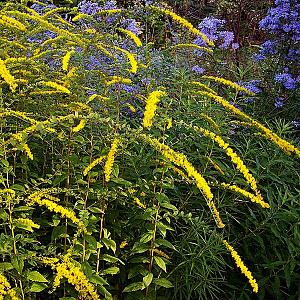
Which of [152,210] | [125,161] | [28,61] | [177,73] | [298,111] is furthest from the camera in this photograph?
[298,111]

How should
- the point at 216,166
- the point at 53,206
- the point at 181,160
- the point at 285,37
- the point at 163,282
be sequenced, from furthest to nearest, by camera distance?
the point at 285,37 < the point at 216,166 < the point at 163,282 < the point at 181,160 < the point at 53,206

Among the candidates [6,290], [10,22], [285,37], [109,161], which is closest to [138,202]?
[109,161]

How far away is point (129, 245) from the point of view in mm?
2781

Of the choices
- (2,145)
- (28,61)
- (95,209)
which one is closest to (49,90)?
(28,61)

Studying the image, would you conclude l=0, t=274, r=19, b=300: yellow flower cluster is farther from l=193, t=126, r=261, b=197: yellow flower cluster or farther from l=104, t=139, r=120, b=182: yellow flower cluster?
l=193, t=126, r=261, b=197: yellow flower cluster

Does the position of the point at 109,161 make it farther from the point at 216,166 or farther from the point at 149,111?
the point at 216,166

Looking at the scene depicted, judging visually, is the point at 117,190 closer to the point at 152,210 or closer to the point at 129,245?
the point at 152,210

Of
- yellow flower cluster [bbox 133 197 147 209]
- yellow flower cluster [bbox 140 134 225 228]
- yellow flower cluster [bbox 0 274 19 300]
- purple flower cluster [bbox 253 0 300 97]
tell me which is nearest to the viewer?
yellow flower cluster [bbox 0 274 19 300]

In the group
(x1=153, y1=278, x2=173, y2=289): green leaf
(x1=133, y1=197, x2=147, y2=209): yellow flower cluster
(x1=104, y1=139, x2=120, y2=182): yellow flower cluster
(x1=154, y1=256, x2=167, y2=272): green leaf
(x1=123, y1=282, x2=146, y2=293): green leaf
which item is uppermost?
(x1=104, y1=139, x2=120, y2=182): yellow flower cluster

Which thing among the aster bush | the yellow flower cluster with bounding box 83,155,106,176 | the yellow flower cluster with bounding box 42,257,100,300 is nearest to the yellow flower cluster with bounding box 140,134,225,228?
the aster bush

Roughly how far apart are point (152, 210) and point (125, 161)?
1.57 ft

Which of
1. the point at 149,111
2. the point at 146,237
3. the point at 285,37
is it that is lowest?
the point at 146,237

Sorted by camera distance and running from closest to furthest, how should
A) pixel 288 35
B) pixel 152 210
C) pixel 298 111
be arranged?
1. pixel 152 210
2. pixel 298 111
3. pixel 288 35

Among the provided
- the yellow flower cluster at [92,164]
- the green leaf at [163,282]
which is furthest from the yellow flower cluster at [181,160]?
the green leaf at [163,282]
